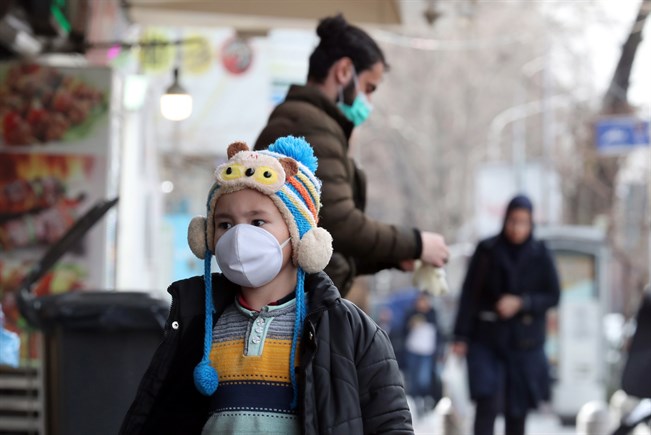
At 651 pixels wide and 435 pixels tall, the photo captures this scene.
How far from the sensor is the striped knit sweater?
3.83 meters

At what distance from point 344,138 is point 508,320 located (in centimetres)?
380

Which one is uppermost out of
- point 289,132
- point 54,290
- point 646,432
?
point 289,132

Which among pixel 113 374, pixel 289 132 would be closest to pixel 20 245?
pixel 113 374

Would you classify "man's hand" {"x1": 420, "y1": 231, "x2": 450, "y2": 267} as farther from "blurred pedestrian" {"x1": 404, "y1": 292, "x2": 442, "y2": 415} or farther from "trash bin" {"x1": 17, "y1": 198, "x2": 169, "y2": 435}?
"blurred pedestrian" {"x1": 404, "y1": 292, "x2": 442, "y2": 415}

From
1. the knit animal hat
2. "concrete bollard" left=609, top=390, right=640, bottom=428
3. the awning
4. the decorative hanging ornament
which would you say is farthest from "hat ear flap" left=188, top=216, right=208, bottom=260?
the decorative hanging ornament

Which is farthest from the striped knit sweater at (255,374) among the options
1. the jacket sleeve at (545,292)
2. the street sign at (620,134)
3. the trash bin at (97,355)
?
the street sign at (620,134)

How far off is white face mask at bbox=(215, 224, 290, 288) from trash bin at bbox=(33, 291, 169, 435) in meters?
2.38

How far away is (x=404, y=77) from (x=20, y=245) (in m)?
50.8

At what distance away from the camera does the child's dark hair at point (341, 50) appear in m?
6.12

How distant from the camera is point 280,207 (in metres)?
3.94

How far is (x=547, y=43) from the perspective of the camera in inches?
1548

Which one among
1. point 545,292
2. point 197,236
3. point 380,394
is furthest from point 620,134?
point 380,394

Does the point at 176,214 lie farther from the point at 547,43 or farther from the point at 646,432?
the point at 646,432

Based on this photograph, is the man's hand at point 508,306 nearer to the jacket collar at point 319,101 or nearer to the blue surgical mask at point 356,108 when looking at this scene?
the blue surgical mask at point 356,108
